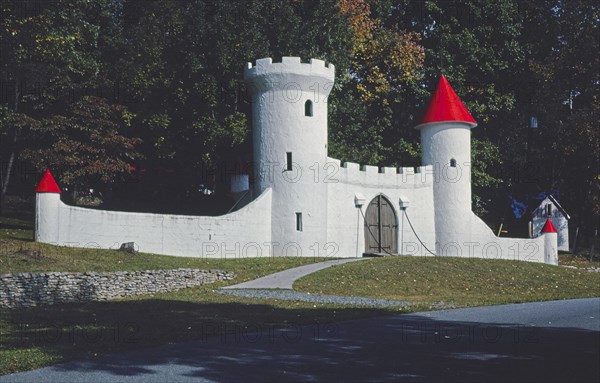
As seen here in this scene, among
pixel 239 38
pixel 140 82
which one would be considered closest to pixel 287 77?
pixel 239 38

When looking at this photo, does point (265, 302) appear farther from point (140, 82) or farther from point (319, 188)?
point (140, 82)

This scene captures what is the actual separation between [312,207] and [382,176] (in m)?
4.20

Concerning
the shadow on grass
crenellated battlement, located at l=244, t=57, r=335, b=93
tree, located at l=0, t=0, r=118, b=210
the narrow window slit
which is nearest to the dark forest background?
tree, located at l=0, t=0, r=118, b=210

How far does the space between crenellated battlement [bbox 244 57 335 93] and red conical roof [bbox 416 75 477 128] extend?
21.9ft

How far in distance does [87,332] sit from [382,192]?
72.8 ft

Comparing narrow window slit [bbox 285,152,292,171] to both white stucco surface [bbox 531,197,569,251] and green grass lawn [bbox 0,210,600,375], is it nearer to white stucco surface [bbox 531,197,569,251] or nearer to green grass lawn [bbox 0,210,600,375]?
green grass lawn [bbox 0,210,600,375]

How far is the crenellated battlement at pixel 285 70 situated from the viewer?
31.6 metres

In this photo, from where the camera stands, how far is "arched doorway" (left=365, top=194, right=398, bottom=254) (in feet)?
109

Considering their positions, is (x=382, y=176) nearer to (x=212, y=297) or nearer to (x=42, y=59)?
(x=42, y=59)

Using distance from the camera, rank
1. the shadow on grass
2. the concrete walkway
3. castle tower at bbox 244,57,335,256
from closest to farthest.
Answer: the shadow on grass, the concrete walkway, castle tower at bbox 244,57,335,256

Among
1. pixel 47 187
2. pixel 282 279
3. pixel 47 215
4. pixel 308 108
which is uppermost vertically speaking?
pixel 308 108

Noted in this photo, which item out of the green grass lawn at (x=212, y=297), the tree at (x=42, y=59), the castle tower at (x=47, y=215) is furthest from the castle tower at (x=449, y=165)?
the castle tower at (x=47, y=215)

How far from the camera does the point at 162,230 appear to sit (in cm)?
2788

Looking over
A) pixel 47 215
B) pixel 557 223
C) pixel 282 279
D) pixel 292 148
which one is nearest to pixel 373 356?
pixel 282 279
